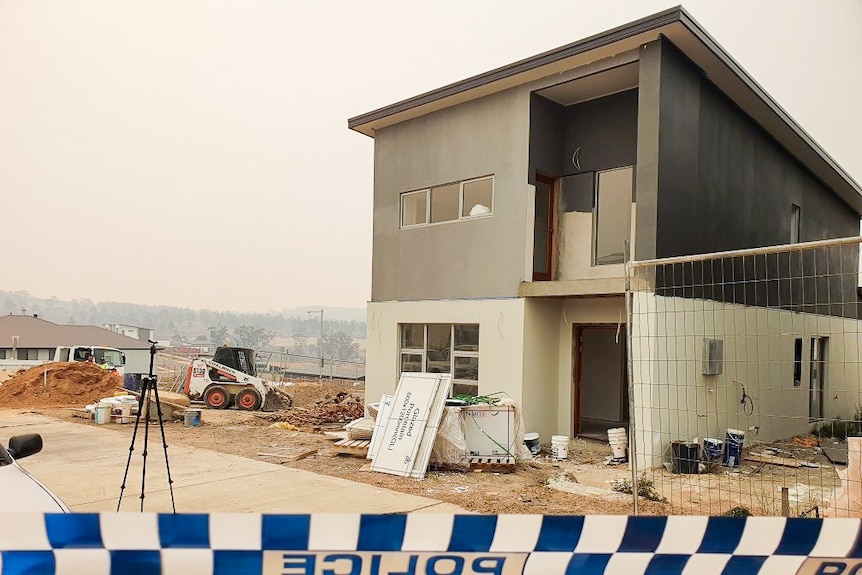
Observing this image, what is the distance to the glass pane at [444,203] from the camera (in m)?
12.5

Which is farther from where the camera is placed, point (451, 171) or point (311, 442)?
point (451, 171)

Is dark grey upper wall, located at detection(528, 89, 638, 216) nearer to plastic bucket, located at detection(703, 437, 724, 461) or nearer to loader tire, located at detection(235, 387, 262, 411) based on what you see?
plastic bucket, located at detection(703, 437, 724, 461)

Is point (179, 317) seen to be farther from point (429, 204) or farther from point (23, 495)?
point (23, 495)

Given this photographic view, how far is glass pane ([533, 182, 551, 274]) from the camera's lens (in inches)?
460

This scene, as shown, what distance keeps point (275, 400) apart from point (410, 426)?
30.8 feet

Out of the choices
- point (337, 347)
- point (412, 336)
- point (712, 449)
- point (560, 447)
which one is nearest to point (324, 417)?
point (412, 336)

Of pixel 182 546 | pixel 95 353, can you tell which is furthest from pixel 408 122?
pixel 95 353

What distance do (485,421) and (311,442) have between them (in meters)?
3.74

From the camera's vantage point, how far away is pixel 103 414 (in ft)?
46.0

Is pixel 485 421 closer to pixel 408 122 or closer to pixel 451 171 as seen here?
pixel 451 171

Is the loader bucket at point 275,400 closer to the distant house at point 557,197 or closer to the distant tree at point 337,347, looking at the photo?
the distant house at point 557,197

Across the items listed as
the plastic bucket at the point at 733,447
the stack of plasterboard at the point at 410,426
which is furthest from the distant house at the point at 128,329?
the plastic bucket at the point at 733,447

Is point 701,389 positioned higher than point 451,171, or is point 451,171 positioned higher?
point 451,171

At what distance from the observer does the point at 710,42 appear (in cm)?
952
